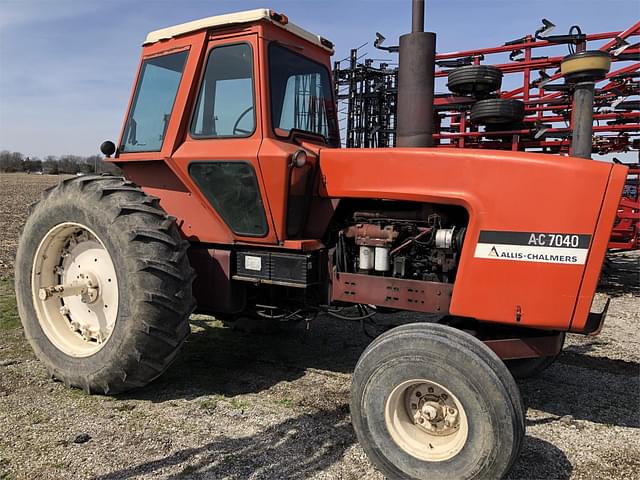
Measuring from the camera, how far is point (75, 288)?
12.4ft

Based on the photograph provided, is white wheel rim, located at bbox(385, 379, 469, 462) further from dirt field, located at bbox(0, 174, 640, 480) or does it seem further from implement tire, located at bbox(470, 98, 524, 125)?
implement tire, located at bbox(470, 98, 524, 125)

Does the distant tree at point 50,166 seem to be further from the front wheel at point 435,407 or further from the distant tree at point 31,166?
the front wheel at point 435,407

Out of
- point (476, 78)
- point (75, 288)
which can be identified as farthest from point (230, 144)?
point (476, 78)

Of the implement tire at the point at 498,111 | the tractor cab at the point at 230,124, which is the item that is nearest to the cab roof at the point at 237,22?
the tractor cab at the point at 230,124

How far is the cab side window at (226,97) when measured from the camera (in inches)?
140

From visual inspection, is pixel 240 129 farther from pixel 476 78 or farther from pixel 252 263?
pixel 476 78

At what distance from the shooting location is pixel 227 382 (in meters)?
3.99

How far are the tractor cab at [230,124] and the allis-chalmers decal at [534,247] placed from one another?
1238 millimetres

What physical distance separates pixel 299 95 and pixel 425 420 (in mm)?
2438

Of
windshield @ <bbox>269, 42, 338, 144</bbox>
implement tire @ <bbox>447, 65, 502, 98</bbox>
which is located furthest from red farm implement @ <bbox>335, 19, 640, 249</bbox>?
windshield @ <bbox>269, 42, 338, 144</bbox>

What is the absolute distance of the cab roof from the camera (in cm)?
352

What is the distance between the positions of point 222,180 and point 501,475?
2.43 m

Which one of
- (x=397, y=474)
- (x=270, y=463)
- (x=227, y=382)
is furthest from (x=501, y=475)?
(x=227, y=382)

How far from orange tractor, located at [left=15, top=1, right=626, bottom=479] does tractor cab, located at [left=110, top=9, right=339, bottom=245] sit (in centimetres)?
1
